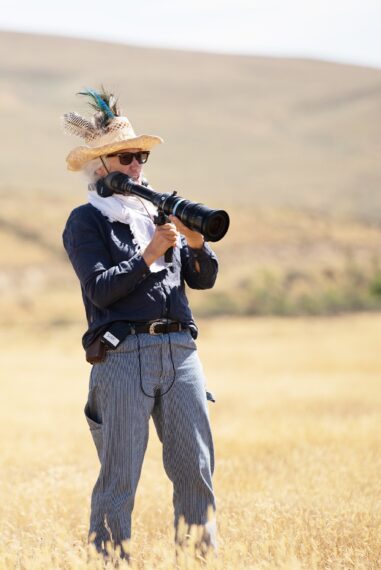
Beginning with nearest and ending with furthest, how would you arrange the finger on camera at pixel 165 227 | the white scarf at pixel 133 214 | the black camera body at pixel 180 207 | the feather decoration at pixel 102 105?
the black camera body at pixel 180 207 → the finger on camera at pixel 165 227 → the white scarf at pixel 133 214 → the feather decoration at pixel 102 105

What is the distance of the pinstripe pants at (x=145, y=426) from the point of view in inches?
185

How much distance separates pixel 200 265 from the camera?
4945 millimetres

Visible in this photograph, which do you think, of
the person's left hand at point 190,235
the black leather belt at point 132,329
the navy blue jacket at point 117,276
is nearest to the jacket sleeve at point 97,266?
the navy blue jacket at point 117,276

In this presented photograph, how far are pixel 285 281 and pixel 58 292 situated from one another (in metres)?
9.34

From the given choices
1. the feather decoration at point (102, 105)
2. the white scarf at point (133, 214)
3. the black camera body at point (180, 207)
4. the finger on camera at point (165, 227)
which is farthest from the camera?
the feather decoration at point (102, 105)

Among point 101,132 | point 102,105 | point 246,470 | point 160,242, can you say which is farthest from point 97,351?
point 246,470

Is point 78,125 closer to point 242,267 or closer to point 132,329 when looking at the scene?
A: point 132,329

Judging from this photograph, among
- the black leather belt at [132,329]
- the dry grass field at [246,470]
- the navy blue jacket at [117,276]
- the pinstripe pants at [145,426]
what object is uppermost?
the navy blue jacket at [117,276]

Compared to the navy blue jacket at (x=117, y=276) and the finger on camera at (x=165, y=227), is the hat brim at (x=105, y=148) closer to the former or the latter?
the navy blue jacket at (x=117, y=276)

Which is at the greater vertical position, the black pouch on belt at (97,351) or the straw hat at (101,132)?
the straw hat at (101,132)

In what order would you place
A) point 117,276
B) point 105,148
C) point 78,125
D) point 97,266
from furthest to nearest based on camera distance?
point 78,125 → point 105,148 → point 97,266 → point 117,276

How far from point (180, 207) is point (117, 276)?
0.39 metres

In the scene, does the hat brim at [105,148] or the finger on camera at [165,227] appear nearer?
the finger on camera at [165,227]

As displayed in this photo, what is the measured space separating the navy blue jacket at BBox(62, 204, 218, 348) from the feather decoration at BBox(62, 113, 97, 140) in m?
0.44
